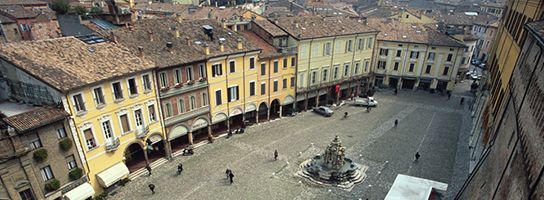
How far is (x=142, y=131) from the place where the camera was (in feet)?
90.6

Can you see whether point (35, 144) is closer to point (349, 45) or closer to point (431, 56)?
point (349, 45)

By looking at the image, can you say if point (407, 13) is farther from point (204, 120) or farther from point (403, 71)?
point (204, 120)

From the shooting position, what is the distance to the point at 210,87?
31.7 m

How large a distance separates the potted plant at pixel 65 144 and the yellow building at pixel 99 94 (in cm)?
68

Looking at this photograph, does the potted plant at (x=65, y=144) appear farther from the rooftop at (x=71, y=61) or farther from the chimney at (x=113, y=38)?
the chimney at (x=113, y=38)

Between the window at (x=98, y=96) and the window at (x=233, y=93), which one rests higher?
the window at (x=98, y=96)

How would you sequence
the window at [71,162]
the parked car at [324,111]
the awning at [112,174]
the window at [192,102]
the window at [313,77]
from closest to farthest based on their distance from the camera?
the window at [71,162], the awning at [112,174], the window at [192,102], the window at [313,77], the parked car at [324,111]

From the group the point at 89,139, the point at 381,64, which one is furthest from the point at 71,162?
the point at 381,64

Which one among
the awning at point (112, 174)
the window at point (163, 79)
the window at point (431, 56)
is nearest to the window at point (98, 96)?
the window at point (163, 79)

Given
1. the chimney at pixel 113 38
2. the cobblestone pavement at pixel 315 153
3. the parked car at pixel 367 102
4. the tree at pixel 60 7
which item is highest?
the chimney at pixel 113 38

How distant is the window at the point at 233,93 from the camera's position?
3375cm

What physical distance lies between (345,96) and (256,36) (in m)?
17.7

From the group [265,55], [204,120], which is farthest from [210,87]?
[265,55]

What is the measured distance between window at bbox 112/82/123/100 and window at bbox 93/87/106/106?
97cm
